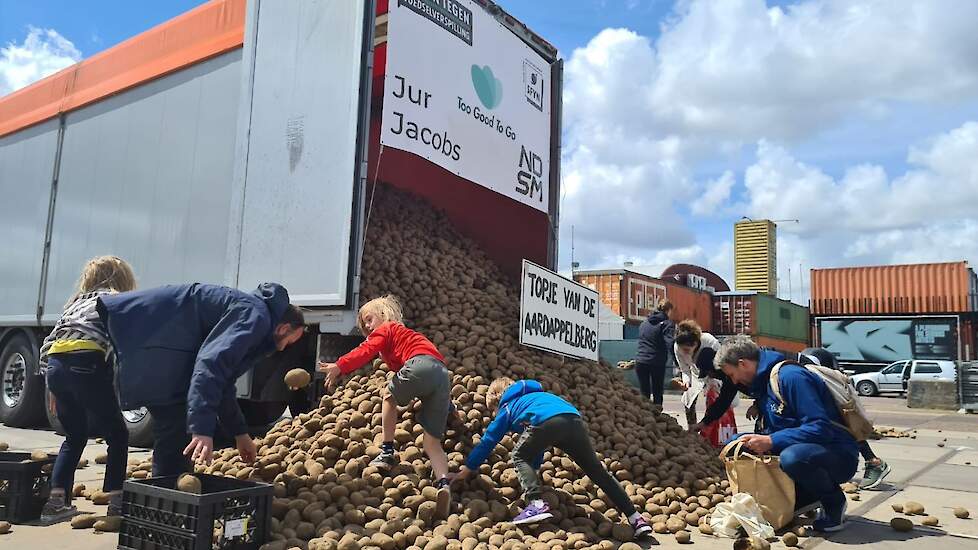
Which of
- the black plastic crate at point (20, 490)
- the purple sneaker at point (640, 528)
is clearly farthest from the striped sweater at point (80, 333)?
the purple sneaker at point (640, 528)

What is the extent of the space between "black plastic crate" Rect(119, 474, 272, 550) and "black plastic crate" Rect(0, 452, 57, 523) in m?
1.12

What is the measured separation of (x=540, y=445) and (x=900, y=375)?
21614mm

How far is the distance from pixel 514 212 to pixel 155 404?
175 inches

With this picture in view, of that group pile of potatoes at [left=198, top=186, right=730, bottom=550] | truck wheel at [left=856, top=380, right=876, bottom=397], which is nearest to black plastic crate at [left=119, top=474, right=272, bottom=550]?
pile of potatoes at [left=198, top=186, right=730, bottom=550]

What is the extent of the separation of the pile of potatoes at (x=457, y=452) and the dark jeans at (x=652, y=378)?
0.93 meters

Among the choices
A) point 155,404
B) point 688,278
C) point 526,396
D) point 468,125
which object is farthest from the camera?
point 688,278

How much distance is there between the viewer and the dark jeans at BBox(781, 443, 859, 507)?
404 centimetres

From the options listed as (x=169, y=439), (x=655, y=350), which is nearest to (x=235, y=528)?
(x=169, y=439)

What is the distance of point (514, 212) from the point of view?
24.2 feet

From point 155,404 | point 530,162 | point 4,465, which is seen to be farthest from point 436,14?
point 4,465

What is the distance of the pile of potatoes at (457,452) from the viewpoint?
147 inches

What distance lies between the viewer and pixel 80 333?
4.08m

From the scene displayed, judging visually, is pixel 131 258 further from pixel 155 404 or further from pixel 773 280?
pixel 773 280

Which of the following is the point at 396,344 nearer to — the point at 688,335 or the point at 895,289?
the point at 688,335
